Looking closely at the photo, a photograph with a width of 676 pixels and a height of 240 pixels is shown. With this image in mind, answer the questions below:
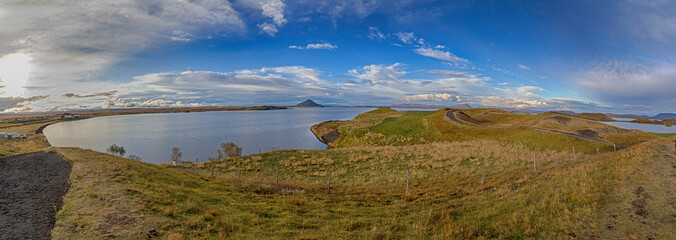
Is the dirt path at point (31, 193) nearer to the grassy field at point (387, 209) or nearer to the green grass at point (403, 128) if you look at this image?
the grassy field at point (387, 209)

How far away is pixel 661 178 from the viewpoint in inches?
435

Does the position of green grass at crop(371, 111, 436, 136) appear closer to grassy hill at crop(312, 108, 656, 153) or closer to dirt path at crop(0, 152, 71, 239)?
grassy hill at crop(312, 108, 656, 153)

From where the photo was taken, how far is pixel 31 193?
10422 mm

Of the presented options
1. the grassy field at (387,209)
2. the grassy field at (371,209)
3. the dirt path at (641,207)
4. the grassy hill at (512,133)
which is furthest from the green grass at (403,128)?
the dirt path at (641,207)

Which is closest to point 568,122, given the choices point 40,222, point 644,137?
point 644,137

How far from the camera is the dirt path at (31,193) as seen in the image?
7594 millimetres

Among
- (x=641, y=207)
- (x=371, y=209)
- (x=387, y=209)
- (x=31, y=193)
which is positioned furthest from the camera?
(x=371, y=209)

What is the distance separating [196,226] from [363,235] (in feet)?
19.4

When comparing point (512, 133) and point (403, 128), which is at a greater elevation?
point (512, 133)

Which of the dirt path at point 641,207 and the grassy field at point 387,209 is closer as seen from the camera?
the dirt path at point 641,207

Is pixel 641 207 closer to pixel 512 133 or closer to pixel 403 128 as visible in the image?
pixel 512 133

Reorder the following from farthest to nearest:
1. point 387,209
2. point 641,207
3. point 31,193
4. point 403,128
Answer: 1. point 403,128
2. point 387,209
3. point 31,193
4. point 641,207

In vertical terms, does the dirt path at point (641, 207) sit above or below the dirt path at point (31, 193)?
above

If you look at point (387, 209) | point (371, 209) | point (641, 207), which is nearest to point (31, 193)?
point (371, 209)
